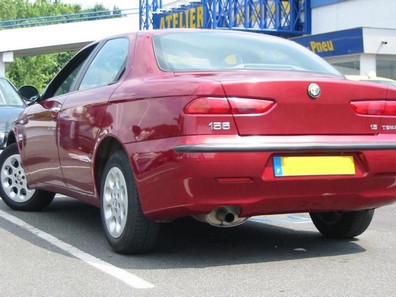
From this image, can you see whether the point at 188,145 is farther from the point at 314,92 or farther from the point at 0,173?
the point at 0,173

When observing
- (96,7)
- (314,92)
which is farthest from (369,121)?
(96,7)

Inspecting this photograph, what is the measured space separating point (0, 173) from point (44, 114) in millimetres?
1347

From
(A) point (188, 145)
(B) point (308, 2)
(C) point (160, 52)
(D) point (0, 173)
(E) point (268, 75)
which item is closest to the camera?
(A) point (188, 145)

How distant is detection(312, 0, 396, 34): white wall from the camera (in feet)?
74.7

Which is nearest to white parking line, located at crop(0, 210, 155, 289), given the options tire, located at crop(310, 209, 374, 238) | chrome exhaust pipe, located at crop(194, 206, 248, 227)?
chrome exhaust pipe, located at crop(194, 206, 248, 227)

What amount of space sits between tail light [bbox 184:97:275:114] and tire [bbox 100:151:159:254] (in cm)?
75

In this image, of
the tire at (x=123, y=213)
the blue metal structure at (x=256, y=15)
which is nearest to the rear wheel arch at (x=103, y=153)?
the tire at (x=123, y=213)

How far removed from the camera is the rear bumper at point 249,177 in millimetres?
4426

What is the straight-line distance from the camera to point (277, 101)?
4.61 metres

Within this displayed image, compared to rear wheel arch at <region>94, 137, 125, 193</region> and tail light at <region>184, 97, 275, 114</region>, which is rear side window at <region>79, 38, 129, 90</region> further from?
tail light at <region>184, 97, 275, 114</region>

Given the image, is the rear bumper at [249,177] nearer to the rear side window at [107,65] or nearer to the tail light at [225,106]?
the tail light at [225,106]

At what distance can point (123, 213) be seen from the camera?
5.03 m

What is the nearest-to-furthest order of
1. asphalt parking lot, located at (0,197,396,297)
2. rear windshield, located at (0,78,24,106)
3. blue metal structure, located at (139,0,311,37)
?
asphalt parking lot, located at (0,197,396,297), rear windshield, located at (0,78,24,106), blue metal structure, located at (139,0,311,37)

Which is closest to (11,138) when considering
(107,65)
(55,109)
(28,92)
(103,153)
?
(28,92)
